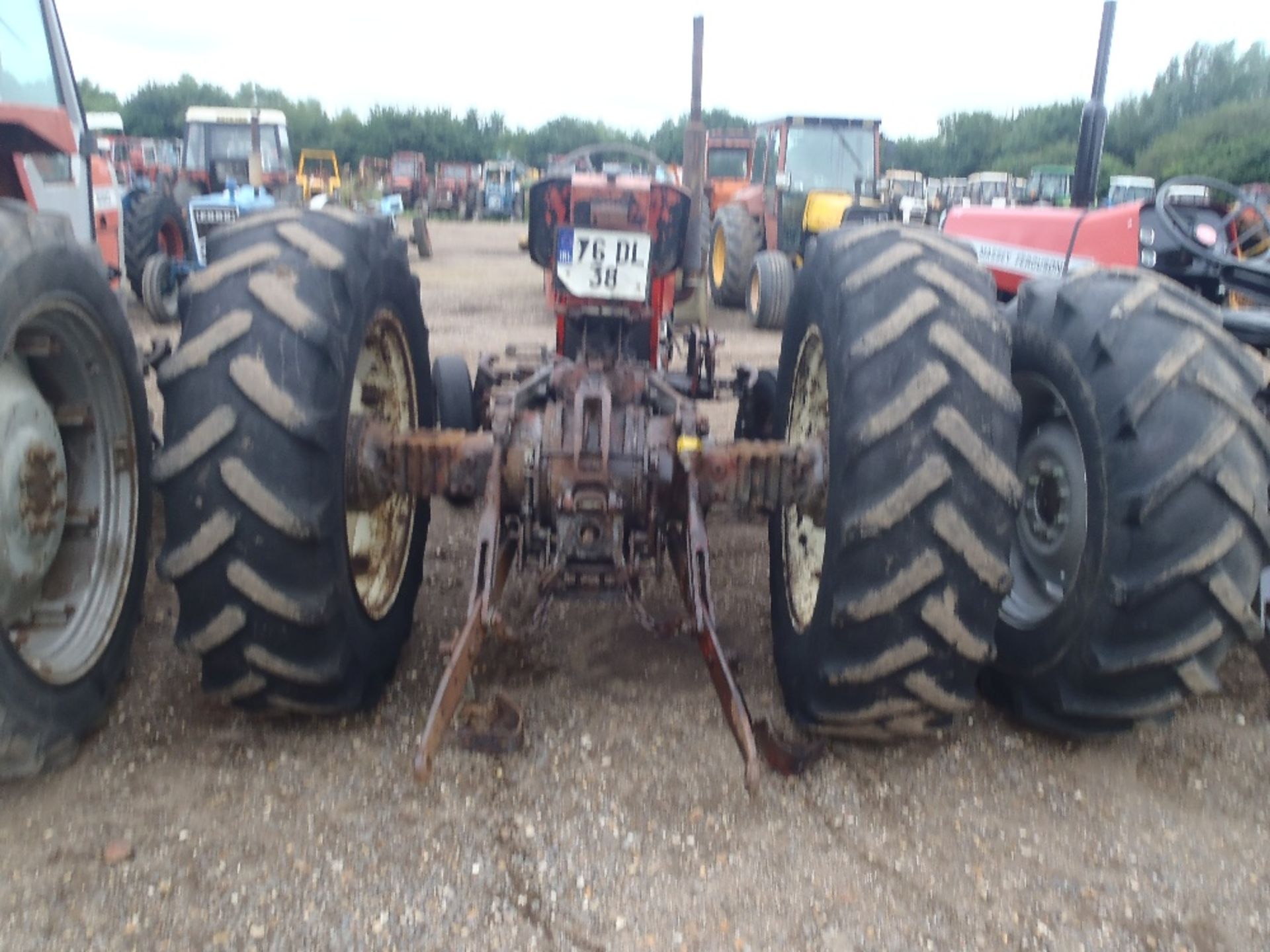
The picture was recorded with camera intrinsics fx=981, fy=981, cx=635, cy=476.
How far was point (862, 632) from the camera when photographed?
A: 241 centimetres

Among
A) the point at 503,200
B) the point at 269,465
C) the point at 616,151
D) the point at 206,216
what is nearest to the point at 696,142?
the point at 616,151

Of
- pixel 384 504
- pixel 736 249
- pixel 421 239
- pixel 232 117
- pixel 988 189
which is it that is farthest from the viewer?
pixel 988 189

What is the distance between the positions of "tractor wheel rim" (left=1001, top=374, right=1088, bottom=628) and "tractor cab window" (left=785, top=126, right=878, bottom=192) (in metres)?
8.43

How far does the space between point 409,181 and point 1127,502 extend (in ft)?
118

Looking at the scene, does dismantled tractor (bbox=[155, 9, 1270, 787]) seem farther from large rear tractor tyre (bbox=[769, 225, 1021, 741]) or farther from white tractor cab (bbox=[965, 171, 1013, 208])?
white tractor cab (bbox=[965, 171, 1013, 208])

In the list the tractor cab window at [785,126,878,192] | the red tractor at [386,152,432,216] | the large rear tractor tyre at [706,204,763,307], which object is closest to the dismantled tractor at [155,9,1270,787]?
the large rear tractor tyre at [706,204,763,307]

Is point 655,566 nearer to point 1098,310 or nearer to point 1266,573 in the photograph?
point 1098,310

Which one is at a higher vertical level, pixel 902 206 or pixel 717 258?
pixel 902 206

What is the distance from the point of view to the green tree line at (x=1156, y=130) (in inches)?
1666

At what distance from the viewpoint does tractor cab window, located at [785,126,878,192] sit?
36.4 ft

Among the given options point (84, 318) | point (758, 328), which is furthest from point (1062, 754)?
point (758, 328)

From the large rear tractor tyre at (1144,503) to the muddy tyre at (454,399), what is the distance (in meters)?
2.58

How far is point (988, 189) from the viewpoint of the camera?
32.7 meters

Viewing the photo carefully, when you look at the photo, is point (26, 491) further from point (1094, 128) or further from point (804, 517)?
point (1094, 128)
